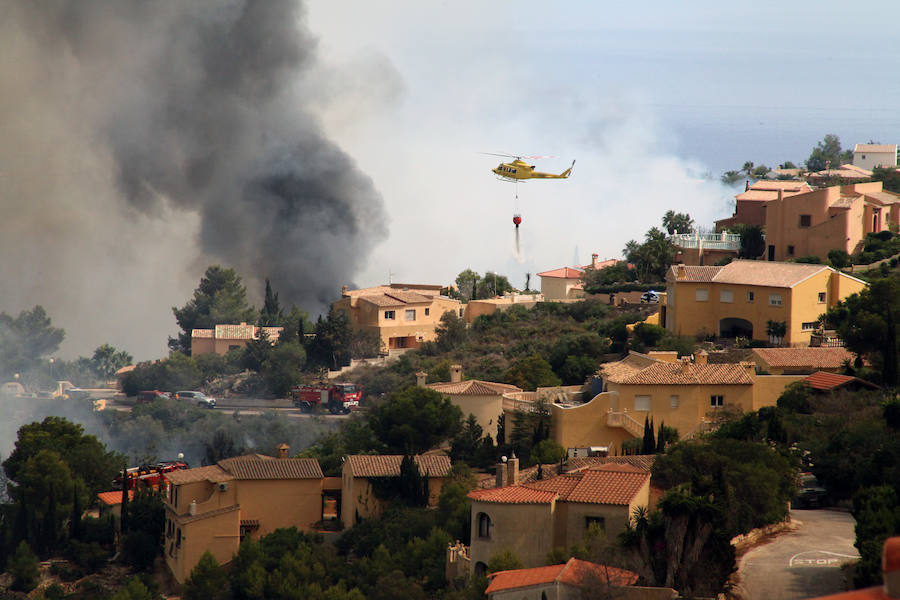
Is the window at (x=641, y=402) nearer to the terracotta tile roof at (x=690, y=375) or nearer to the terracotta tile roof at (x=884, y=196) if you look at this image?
the terracotta tile roof at (x=690, y=375)

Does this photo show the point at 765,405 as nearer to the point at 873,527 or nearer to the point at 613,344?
the point at 613,344

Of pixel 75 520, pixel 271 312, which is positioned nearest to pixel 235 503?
pixel 75 520

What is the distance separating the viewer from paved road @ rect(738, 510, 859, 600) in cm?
2706

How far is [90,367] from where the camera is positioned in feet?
324

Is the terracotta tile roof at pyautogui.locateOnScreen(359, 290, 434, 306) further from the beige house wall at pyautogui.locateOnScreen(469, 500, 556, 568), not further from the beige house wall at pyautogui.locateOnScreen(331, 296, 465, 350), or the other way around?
the beige house wall at pyautogui.locateOnScreen(469, 500, 556, 568)

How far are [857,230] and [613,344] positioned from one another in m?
14.1

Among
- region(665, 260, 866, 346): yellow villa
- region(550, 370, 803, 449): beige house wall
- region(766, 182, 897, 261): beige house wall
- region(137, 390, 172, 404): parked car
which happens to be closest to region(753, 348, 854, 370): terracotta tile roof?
region(550, 370, 803, 449): beige house wall

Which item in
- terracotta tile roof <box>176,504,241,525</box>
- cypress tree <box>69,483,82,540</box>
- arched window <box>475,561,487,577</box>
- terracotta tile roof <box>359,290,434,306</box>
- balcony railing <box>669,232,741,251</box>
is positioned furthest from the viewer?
terracotta tile roof <box>359,290,434,306</box>

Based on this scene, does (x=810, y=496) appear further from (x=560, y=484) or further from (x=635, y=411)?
(x=635, y=411)

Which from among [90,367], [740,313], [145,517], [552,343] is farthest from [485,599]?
[90,367]

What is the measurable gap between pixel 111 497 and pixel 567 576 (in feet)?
73.0

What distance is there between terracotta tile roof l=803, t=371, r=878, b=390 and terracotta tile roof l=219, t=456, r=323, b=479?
14938 mm

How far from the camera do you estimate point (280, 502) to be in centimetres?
4234

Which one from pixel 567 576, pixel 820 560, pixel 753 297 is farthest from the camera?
pixel 753 297
